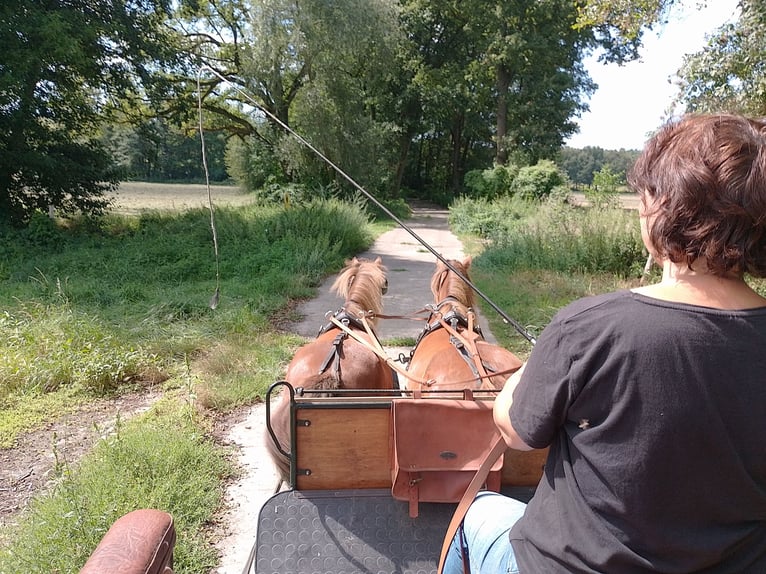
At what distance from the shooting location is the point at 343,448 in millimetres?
2271

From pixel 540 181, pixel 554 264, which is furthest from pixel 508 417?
pixel 540 181

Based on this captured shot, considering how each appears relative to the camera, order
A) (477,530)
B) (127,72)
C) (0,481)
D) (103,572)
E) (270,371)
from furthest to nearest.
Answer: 1. (127,72)
2. (270,371)
3. (0,481)
4. (477,530)
5. (103,572)

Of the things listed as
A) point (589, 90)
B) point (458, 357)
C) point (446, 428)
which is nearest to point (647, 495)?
point (446, 428)

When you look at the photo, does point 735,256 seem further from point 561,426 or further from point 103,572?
point 103,572

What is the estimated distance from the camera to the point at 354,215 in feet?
48.0

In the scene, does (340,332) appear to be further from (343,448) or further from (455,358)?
(343,448)

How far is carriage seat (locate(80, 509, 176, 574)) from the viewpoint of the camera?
145cm

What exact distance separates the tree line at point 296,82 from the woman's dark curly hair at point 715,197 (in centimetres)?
232

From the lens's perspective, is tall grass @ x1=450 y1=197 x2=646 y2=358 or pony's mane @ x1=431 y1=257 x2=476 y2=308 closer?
pony's mane @ x1=431 y1=257 x2=476 y2=308

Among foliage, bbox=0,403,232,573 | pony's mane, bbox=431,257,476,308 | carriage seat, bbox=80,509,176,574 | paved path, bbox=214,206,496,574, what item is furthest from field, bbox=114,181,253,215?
carriage seat, bbox=80,509,176,574

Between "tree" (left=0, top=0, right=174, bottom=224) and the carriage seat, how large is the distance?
12.4m

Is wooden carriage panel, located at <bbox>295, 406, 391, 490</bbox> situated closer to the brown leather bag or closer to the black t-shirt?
the brown leather bag

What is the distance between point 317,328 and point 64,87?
9.87m

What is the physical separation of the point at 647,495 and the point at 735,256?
1.63 ft
